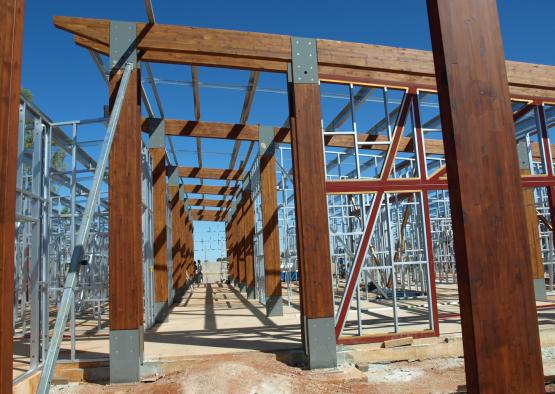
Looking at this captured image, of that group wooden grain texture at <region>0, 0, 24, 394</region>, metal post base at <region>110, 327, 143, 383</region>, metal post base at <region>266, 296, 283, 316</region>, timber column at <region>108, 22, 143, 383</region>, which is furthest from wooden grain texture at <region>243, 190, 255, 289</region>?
wooden grain texture at <region>0, 0, 24, 394</region>

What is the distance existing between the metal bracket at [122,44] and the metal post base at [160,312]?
6.94m

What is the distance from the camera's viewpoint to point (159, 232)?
1254 cm

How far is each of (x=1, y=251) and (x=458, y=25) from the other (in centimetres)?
280

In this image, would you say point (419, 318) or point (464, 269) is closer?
point (464, 269)

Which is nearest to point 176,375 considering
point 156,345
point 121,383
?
point 121,383

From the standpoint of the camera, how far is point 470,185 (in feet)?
8.42

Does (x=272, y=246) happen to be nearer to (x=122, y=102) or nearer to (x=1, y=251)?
(x=122, y=102)

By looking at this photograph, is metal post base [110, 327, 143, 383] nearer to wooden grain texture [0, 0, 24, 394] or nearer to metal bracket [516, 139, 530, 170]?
wooden grain texture [0, 0, 24, 394]

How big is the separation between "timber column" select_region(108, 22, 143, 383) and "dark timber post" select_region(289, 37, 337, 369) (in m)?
2.49

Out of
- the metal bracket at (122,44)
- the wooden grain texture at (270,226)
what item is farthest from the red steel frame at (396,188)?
the wooden grain texture at (270,226)

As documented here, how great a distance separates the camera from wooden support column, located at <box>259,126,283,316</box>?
12.5 m

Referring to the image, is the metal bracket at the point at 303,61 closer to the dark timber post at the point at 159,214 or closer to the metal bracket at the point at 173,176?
the dark timber post at the point at 159,214

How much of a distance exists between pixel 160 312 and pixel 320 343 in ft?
20.6

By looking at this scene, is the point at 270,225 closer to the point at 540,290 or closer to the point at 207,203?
the point at 540,290
